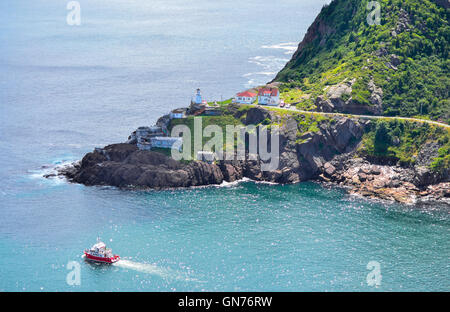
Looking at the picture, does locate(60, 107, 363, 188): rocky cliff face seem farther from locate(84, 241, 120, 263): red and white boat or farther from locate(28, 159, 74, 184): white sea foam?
locate(84, 241, 120, 263): red and white boat

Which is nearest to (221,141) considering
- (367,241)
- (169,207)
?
(169,207)

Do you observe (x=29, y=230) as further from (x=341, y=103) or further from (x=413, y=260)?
(x=341, y=103)

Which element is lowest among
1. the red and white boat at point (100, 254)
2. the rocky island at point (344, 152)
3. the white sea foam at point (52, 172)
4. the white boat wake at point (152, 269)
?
the white boat wake at point (152, 269)

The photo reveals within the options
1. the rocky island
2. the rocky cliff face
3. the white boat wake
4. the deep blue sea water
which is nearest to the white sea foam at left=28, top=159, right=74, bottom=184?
the deep blue sea water

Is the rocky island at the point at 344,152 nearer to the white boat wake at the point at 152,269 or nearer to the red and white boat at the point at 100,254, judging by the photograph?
the red and white boat at the point at 100,254

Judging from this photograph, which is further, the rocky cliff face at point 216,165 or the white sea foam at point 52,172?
the white sea foam at point 52,172

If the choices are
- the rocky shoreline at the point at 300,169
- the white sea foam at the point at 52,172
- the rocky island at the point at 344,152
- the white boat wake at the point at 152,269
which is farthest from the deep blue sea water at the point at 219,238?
the rocky island at the point at 344,152
